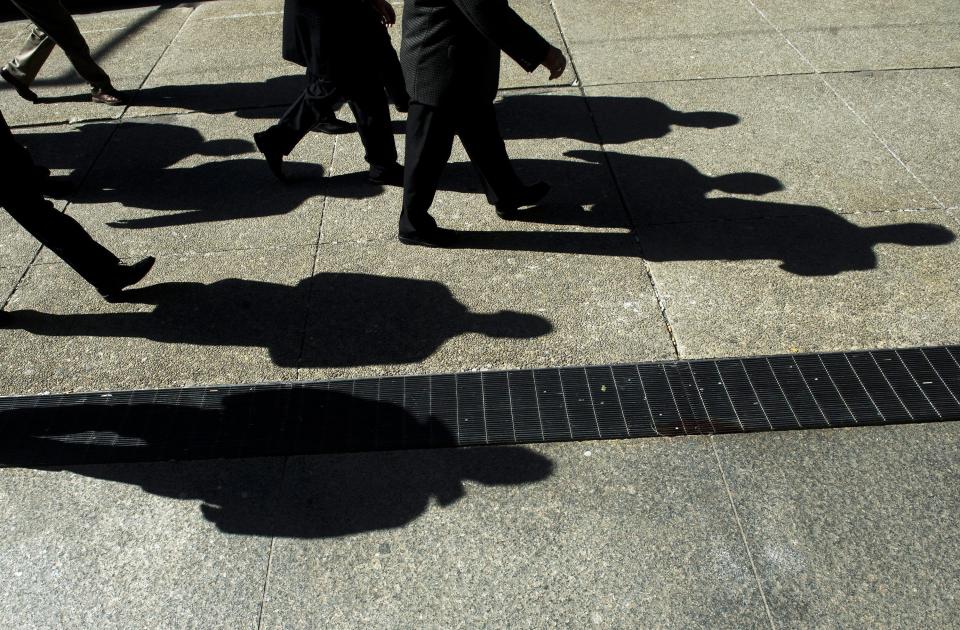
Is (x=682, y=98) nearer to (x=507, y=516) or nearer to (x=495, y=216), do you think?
(x=495, y=216)

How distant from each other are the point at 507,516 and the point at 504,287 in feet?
4.93

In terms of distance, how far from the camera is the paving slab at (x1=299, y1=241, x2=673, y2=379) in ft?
12.1

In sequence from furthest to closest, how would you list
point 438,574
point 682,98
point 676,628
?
point 682,98 → point 438,574 → point 676,628

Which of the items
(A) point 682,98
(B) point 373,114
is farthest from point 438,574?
(A) point 682,98

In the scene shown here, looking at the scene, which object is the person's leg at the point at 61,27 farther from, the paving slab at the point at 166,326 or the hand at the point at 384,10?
the hand at the point at 384,10

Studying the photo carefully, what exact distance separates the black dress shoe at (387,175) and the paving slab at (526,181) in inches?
2.2

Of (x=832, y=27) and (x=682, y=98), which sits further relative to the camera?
(x=832, y=27)

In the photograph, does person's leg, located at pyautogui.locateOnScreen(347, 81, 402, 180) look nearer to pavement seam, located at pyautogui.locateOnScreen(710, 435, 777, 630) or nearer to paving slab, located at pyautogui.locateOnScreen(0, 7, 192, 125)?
paving slab, located at pyautogui.locateOnScreen(0, 7, 192, 125)

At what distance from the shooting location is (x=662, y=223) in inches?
178

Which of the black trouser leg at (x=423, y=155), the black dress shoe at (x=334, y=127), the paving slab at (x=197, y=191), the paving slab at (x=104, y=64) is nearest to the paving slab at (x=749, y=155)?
the black trouser leg at (x=423, y=155)

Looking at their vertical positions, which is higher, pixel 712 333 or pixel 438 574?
pixel 712 333

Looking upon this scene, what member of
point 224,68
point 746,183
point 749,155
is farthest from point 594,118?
point 224,68

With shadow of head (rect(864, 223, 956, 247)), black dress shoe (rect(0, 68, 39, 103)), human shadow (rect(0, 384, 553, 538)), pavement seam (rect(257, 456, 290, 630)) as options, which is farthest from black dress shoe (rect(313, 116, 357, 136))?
shadow of head (rect(864, 223, 956, 247))

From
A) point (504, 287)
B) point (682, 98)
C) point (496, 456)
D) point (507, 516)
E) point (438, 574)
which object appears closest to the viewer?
point (438, 574)
